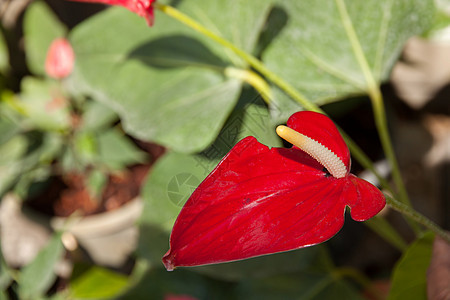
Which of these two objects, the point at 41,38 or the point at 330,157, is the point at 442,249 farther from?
the point at 41,38

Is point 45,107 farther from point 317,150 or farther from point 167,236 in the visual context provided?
point 317,150

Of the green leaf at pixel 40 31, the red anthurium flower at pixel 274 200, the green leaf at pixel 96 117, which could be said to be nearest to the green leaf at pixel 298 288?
the red anthurium flower at pixel 274 200

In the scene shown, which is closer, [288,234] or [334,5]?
[288,234]

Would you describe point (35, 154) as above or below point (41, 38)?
below

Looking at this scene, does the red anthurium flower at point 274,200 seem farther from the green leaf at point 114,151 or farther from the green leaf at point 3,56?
the green leaf at point 3,56

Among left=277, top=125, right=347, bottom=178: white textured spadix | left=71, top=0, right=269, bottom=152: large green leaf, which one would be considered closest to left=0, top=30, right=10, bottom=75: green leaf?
left=71, top=0, right=269, bottom=152: large green leaf

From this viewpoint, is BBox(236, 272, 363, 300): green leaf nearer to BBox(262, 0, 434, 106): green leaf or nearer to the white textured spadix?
BBox(262, 0, 434, 106): green leaf

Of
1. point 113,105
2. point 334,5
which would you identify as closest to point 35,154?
point 113,105
